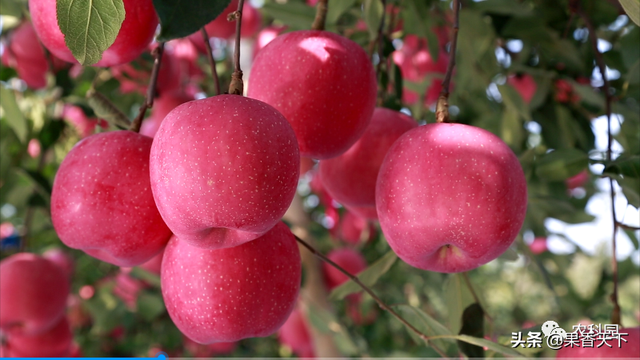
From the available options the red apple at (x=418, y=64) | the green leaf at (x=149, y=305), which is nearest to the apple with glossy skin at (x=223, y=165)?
the red apple at (x=418, y=64)

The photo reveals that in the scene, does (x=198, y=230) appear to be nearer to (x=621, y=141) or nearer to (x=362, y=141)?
(x=362, y=141)

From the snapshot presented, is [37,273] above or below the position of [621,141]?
below

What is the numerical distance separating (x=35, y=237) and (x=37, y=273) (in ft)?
2.19

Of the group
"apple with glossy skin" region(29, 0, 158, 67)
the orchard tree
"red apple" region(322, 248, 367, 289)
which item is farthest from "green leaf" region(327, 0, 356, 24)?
"red apple" region(322, 248, 367, 289)

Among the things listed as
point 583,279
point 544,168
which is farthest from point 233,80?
point 583,279

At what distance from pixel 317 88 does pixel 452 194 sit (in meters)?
0.19

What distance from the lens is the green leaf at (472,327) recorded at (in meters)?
0.67

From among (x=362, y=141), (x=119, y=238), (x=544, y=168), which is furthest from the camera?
(x=544, y=168)

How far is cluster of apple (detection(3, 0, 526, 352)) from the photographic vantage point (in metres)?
0.45

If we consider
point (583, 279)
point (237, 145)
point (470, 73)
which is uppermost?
point (237, 145)

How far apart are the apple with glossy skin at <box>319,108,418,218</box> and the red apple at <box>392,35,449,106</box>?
1.87 ft

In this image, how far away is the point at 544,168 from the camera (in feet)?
2.71

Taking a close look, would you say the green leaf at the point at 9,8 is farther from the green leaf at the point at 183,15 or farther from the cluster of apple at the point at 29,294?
the cluster of apple at the point at 29,294

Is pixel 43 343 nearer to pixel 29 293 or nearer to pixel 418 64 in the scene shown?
pixel 29 293
